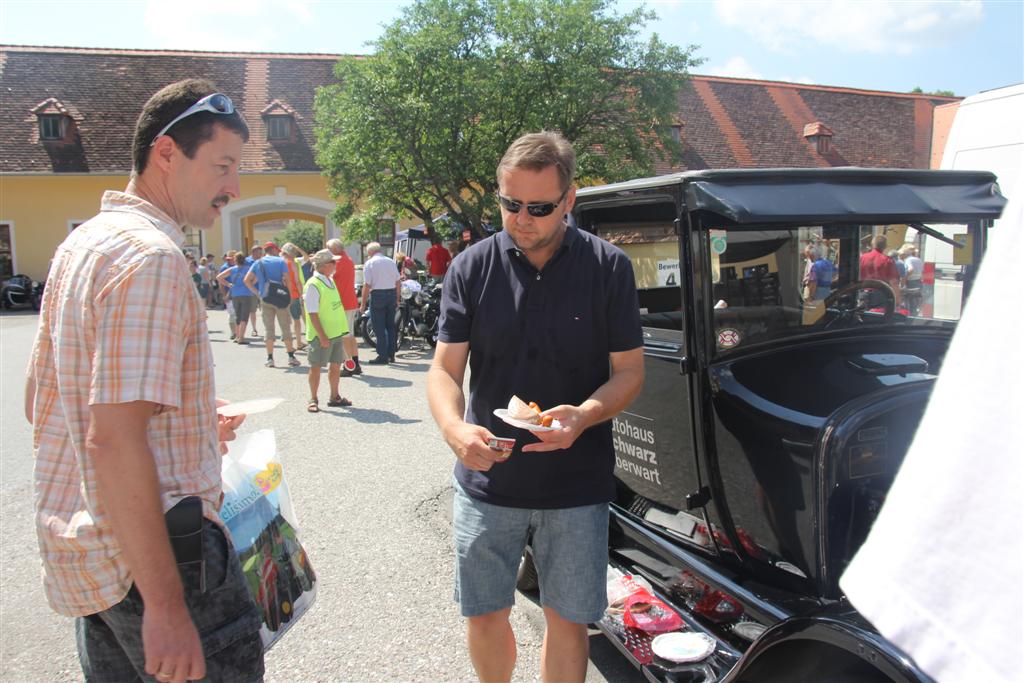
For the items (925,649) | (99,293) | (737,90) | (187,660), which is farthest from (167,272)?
(737,90)

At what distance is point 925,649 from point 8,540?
16.8ft

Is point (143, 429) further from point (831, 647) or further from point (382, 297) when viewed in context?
point (382, 297)

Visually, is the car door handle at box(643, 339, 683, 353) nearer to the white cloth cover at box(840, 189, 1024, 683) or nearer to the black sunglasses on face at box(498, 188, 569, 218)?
the black sunglasses on face at box(498, 188, 569, 218)

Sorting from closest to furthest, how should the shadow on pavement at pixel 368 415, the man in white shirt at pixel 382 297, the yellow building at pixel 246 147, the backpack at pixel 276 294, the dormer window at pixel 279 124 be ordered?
the shadow on pavement at pixel 368 415 < the man in white shirt at pixel 382 297 < the backpack at pixel 276 294 < the yellow building at pixel 246 147 < the dormer window at pixel 279 124

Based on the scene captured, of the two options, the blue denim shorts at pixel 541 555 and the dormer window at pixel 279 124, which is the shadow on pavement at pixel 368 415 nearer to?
the blue denim shorts at pixel 541 555

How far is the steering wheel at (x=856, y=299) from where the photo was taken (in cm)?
292

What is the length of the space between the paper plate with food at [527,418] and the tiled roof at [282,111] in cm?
2623

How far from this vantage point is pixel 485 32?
1856cm

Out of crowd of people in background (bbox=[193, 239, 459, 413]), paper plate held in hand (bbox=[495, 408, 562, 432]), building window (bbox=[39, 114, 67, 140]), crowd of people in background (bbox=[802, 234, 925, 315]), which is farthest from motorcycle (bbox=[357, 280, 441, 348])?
building window (bbox=[39, 114, 67, 140])

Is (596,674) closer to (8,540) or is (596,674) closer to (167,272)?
(167,272)

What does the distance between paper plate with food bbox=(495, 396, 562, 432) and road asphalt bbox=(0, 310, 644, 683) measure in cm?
154

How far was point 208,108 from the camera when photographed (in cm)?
159

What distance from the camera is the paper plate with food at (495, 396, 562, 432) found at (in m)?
1.96

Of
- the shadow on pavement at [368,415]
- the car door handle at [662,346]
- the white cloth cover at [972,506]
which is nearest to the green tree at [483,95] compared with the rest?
the shadow on pavement at [368,415]
